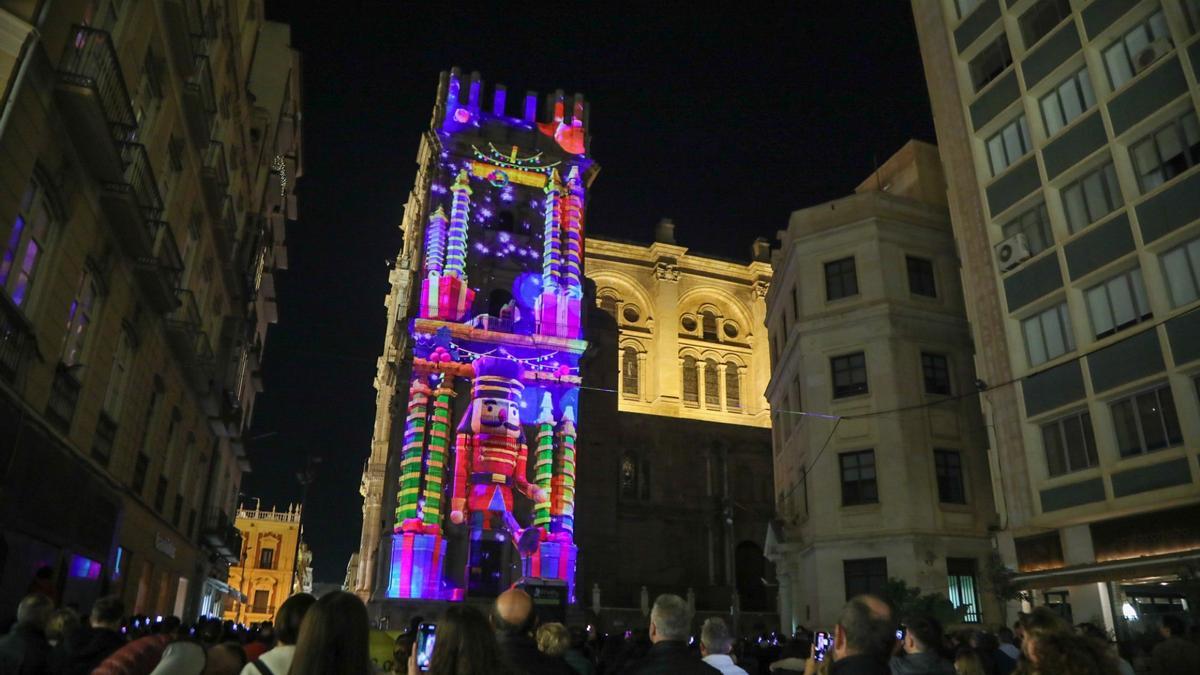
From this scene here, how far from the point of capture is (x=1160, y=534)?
55.7 feet

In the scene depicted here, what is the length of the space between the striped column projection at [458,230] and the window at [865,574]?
27436 millimetres

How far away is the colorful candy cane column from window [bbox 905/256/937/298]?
71.6 ft

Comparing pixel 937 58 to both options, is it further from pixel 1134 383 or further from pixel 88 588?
pixel 88 588

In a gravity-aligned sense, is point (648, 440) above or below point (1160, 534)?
above

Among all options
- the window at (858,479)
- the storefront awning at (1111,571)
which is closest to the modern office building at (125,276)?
the window at (858,479)

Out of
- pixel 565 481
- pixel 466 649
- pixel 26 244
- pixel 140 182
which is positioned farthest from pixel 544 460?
pixel 466 649

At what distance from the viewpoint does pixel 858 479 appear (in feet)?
77.0

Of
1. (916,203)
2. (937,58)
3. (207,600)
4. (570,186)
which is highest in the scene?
(570,186)

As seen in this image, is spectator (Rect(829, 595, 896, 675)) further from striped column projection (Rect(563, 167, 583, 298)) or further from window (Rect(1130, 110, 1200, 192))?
striped column projection (Rect(563, 167, 583, 298))

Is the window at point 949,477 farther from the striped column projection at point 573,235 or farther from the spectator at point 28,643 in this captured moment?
the striped column projection at point 573,235

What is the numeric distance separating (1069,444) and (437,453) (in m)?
28.1

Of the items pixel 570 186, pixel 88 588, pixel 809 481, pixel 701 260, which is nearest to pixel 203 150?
pixel 88 588

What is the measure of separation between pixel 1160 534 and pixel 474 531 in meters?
29.1

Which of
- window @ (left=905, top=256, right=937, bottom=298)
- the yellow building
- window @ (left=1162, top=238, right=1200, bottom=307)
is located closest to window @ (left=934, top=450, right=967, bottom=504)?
window @ (left=905, top=256, right=937, bottom=298)
